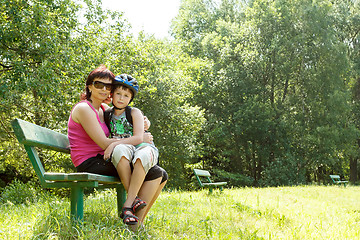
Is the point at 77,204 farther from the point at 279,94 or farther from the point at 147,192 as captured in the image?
the point at 279,94

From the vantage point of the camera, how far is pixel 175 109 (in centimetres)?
1798

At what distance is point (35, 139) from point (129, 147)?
0.82 meters

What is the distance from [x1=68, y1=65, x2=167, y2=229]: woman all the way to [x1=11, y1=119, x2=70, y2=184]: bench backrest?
0.60ft

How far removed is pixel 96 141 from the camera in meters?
3.44

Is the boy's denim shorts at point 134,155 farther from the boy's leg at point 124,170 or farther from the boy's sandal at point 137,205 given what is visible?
the boy's sandal at point 137,205

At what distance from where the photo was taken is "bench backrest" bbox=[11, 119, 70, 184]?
295 centimetres

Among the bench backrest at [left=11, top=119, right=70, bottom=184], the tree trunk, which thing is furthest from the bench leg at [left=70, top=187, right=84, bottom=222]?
the tree trunk

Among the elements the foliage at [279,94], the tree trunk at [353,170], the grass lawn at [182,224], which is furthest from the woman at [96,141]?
the tree trunk at [353,170]

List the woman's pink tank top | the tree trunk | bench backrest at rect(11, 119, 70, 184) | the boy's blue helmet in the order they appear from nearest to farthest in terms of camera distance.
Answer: bench backrest at rect(11, 119, 70, 184) → the woman's pink tank top → the boy's blue helmet → the tree trunk

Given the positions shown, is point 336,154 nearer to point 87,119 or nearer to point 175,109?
point 175,109

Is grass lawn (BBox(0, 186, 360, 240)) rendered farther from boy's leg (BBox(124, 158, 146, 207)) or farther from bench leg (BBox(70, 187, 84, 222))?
boy's leg (BBox(124, 158, 146, 207))

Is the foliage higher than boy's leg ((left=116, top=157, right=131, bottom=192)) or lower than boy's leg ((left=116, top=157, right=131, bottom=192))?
higher

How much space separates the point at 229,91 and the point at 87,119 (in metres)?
21.0

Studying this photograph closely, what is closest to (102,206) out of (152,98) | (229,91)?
(152,98)
